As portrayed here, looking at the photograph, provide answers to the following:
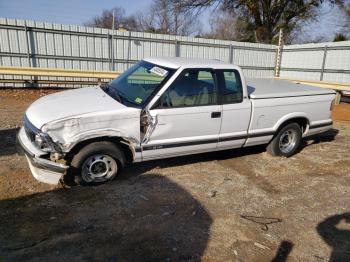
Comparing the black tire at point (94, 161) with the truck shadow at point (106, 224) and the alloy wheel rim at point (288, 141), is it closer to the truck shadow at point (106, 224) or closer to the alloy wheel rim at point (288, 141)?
the truck shadow at point (106, 224)

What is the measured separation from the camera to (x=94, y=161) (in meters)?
4.27

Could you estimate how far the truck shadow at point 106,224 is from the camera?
3082 mm

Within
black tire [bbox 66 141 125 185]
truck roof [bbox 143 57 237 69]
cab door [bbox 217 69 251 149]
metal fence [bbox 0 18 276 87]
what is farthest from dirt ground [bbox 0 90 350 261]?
metal fence [bbox 0 18 276 87]

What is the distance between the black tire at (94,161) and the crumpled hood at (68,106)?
494mm

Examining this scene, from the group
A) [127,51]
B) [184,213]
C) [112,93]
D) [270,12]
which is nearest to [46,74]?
[127,51]

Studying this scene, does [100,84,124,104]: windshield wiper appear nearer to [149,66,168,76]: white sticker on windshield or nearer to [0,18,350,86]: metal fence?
[149,66,168,76]: white sticker on windshield

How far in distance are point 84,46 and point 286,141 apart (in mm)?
9906

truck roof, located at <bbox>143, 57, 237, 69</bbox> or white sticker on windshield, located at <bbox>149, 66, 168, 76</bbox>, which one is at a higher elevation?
truck roof, located at <bbox>143, 57, 237, 69</bbox>

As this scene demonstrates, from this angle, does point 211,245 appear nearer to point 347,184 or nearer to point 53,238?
point 53,238

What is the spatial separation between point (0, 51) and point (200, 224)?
11327 millimetres

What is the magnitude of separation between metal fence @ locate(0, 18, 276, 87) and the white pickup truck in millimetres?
8493

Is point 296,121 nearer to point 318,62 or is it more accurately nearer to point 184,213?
point 184,213

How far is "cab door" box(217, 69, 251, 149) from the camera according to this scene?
5.00m

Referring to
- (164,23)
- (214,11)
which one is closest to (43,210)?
(214,11)
